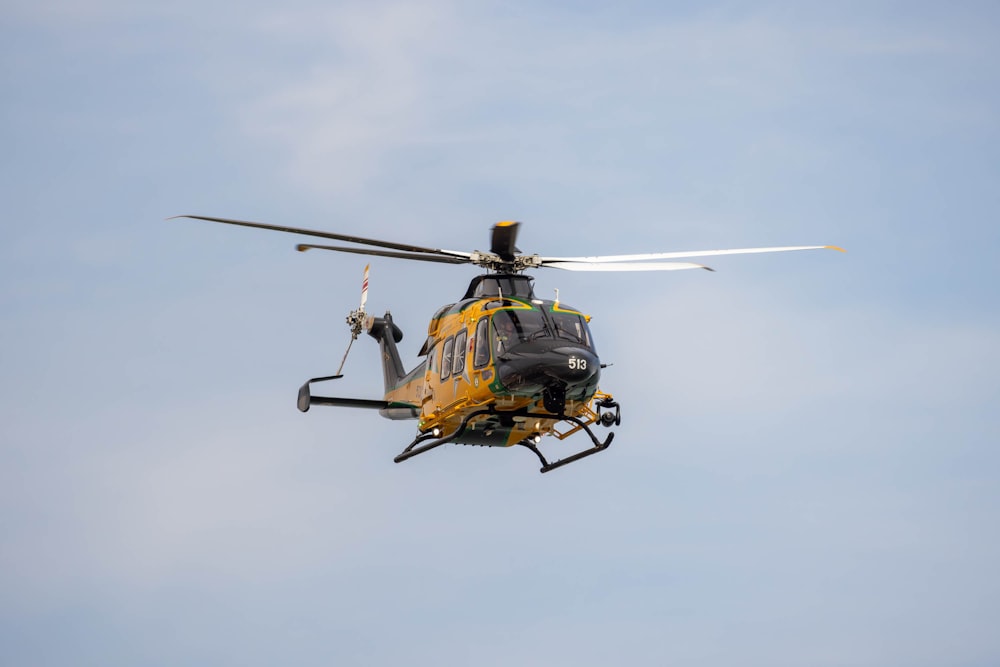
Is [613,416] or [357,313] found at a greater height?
[357,313]

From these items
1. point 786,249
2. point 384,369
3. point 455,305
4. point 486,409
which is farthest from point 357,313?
point 786,249

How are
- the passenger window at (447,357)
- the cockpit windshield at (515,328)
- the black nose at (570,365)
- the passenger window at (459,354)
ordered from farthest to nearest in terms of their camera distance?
the passenger window at (447,357) < the passenger window at (459,354) < the cockpit windshield at (515,328) < the black nose at (570,365)

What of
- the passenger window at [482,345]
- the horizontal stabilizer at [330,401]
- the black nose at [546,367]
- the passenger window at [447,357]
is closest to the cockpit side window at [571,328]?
the black nose at [546,367]

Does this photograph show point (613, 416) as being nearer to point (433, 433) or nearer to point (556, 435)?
point (556, 435)

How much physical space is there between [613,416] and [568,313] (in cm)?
260

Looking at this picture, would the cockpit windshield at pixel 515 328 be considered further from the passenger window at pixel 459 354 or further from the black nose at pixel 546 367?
the passenger window at pixel 459 354

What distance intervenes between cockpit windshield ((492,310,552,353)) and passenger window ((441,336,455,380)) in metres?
1.83

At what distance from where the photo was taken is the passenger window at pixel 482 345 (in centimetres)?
3441

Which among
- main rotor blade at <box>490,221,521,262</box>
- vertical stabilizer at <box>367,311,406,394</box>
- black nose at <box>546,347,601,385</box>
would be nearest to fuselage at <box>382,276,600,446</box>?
black nose at <box>546,347,601,385</box>

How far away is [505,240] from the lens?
36.6 metres

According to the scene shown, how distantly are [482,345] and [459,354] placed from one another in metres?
1.10

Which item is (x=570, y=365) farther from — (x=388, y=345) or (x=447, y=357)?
(x=388, y=345)

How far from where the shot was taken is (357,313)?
136 ft

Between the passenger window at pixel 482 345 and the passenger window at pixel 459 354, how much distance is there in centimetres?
63
